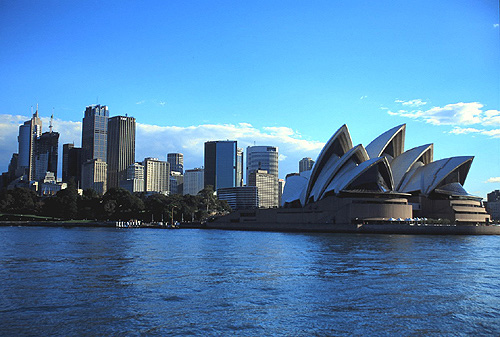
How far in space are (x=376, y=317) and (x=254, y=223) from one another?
265ft

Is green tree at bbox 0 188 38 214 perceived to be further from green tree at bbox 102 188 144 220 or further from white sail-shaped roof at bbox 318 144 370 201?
white sail-shaped roof at bbox 318 144 370 201

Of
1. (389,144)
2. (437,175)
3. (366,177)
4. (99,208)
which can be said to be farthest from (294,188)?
(99,208)

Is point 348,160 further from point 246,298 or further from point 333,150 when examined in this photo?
point 246,298

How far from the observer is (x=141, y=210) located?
122938mm

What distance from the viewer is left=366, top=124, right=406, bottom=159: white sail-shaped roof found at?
75812 mm

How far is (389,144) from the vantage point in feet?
259

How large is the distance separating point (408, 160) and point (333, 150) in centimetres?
1257

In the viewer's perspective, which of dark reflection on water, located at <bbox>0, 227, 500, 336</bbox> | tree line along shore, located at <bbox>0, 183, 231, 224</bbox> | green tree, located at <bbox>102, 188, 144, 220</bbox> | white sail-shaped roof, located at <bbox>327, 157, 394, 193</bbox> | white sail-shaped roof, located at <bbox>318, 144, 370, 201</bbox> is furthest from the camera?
green tree, located at <bbox>102, 188, 144, 220</bbox>

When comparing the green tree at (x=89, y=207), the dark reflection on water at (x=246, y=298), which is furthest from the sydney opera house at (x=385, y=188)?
the green tree at (x=89, y=207)

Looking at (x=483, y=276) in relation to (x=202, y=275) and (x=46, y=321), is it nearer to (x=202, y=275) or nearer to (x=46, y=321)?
(x=202, y=275)

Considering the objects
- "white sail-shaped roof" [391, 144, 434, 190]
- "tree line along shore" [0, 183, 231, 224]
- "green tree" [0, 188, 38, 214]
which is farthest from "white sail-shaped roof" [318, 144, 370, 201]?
"green tree" [0, 188, 38, 214]

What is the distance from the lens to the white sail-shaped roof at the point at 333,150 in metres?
74.9

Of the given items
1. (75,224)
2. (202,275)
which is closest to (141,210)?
(75,224)

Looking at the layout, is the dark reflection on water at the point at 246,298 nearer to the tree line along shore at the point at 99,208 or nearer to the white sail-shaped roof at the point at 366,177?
the white sail-shaped roof at the point at 366,177
